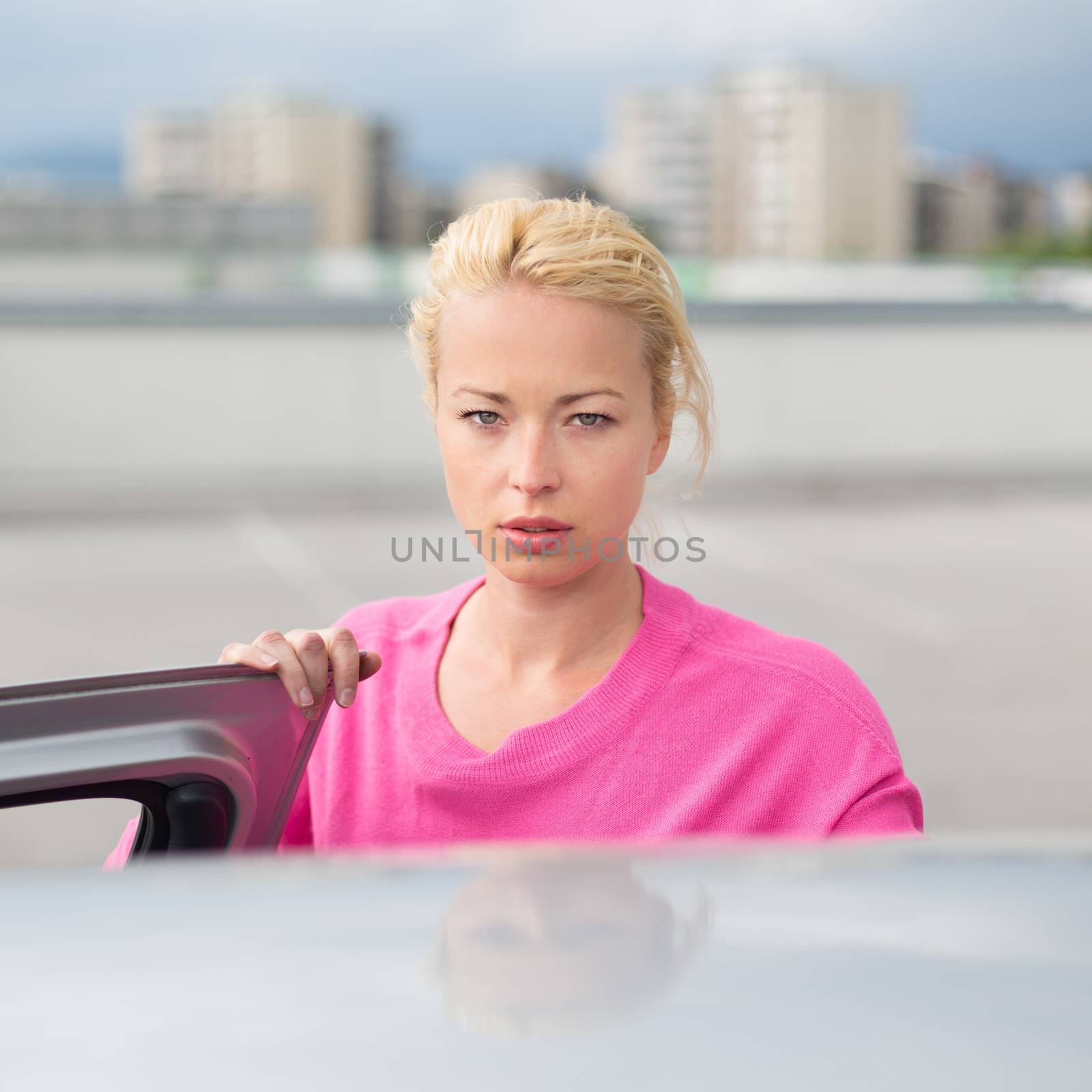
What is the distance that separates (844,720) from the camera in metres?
0.99

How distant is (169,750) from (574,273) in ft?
1.41

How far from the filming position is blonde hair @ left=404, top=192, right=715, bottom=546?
0.99m

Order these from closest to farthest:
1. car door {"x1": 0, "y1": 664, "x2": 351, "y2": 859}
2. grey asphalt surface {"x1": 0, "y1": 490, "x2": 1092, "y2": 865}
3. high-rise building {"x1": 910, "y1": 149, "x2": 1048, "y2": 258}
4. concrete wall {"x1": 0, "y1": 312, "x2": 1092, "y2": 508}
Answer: car door {"x1": 0, "y1": 664, "x2": 351, "y2": 859} → grey asphalt surface {"x1": 0, "y1": 490, "x2": 1092, "y2": 865} → concrete wall {"x1": 0, "y1": 312, "x2": 1092, "y2": 508} → high-rise building {"x1": 910, "y1": 149, "x2": 1048, "y2": 258}

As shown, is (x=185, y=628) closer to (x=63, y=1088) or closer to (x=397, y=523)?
(x=397, y=523)

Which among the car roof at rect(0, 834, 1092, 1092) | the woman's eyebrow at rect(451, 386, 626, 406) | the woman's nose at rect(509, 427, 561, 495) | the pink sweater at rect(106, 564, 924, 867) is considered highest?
the woman's eyebrow at rect(451, 386, 626, 406)

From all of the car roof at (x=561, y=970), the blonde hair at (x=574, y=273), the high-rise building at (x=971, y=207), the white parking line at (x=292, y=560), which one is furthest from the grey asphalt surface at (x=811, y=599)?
the high-rise building at (x=971, y=207)

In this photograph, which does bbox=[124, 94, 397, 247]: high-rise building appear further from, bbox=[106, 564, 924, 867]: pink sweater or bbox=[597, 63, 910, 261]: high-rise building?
bbox=[106, 564, 924, 867]: pink sweater

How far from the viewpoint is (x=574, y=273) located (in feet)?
3.23

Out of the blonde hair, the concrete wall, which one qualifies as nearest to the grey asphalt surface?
the concrete wall

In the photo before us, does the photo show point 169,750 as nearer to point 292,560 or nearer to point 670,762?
point 670,762

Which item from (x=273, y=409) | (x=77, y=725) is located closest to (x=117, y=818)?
(x=77, y=725)

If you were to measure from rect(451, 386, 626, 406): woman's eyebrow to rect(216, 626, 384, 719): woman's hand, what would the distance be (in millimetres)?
184

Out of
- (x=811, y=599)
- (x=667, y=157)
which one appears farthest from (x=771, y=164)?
(x=811, y=599)

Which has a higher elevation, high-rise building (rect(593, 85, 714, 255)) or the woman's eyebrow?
high-rise building (rect(593, 85, 714, 255))
